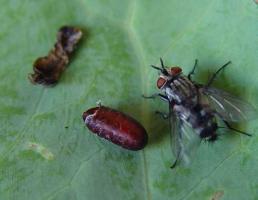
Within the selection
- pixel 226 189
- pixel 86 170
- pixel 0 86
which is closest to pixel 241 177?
pixel 226 189

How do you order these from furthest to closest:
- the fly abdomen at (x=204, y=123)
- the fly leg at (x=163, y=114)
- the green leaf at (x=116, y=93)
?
the fly leg at (x=163, y=114) < the green leaf at (x=116, y=93) < the fly abdomen at (x=204, y=123)

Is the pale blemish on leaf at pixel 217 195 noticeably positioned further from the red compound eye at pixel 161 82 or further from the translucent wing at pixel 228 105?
the red compound eye at pixel 161 82

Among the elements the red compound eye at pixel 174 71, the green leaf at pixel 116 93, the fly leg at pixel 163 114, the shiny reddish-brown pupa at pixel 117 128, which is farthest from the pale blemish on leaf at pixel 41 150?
the red compound eye at pixel 174 71

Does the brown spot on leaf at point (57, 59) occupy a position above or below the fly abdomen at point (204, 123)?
below

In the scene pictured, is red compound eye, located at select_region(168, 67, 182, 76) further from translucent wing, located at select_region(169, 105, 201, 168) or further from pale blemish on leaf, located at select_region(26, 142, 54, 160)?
pale blemish on leaf, located at select_region(26, 142, 54, 160)

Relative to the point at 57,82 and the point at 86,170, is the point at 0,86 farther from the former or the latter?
the point at 86,170

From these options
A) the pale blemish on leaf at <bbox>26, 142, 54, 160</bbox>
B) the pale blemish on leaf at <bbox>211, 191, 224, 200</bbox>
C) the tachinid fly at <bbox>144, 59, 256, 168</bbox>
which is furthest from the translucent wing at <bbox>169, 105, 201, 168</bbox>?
the pale blemish on leaf at <bbox>26, 142, 54, 160</bbox>
